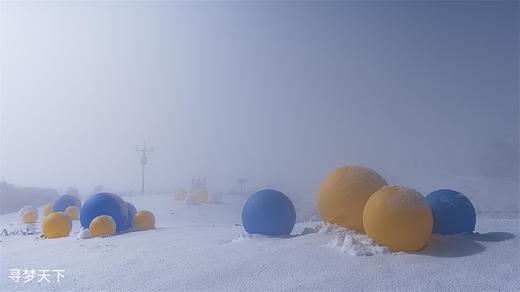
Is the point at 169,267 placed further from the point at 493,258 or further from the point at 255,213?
the point at 493,258

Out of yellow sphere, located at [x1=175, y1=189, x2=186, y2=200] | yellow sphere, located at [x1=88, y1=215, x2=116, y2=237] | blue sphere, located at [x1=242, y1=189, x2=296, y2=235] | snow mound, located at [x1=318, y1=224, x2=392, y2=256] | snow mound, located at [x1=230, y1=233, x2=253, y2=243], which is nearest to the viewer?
snow mound, located at [x1=318, y1=224, x2=392, y2=256]

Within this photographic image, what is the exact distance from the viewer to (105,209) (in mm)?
14359

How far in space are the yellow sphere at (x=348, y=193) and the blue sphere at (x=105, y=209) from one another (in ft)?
25.5

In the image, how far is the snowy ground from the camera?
666cm

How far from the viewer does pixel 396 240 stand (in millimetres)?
7879

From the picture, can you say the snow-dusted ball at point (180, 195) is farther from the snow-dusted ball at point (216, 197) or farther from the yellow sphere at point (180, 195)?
the snow-dusted ball at point (216, 197)

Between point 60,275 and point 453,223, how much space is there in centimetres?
806

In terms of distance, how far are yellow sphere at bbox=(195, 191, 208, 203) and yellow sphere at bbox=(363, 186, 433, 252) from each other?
76.0 ft

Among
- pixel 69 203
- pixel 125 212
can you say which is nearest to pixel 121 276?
pixel 125 212

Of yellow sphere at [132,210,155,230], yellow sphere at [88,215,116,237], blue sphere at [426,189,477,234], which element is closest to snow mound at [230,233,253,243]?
blue sphere at [426,189,477,234]

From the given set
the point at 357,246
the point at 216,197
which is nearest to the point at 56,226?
the point at 357,246

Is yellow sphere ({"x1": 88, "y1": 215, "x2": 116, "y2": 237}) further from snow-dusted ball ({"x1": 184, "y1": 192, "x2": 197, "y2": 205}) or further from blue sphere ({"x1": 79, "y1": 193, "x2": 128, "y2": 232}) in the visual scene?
snow-dusted ball ({"x1": 184, "y1": 192, "x2": 197, "y2": 205})

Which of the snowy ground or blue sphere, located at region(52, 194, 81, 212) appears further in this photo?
blue sphere, located at region(52, 194, 81, 212)

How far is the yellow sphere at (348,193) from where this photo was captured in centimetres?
954
